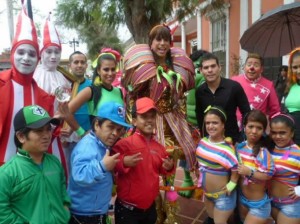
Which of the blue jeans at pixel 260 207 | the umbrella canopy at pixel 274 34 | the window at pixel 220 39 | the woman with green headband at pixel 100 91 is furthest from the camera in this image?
the window at pixel 220 39

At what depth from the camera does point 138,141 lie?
2.73 meters

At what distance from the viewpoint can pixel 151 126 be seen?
273 cm

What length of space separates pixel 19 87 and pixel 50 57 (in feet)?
1.90

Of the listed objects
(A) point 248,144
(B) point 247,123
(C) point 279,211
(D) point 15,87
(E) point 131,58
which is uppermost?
(E) point 131,58

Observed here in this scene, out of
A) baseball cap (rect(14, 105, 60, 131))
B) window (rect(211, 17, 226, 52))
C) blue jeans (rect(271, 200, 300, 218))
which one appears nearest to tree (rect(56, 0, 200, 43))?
window (rect(211, 17, 226, 52))

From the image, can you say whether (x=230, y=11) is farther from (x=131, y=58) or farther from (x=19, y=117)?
(x=19, y=117)

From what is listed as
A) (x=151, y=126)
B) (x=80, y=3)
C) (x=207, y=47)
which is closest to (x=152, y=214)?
(x=151, y=126)

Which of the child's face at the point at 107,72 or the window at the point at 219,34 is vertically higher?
the window at the point at 219,34

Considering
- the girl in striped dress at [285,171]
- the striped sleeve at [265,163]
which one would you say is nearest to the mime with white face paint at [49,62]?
the striped sleeve at [265,163]

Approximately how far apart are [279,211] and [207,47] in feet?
42.7

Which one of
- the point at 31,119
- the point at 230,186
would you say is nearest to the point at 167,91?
the point at 230,186

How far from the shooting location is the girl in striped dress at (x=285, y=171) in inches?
112

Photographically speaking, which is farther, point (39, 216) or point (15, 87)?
point (15, 87)

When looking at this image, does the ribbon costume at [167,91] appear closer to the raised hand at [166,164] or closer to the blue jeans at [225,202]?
the raised hand at [166,164]
